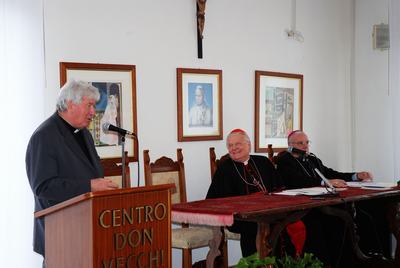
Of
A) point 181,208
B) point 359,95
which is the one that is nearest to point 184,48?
point 181,208

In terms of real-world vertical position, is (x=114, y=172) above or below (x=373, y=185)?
above

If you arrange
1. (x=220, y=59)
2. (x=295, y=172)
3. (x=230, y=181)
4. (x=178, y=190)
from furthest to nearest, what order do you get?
(x=220, y=59), (x=295, y=172), (x=178, y=190), (x=230, y=181)

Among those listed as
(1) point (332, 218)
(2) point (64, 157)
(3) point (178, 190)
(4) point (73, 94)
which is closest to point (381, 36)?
(1) point (332, 218)

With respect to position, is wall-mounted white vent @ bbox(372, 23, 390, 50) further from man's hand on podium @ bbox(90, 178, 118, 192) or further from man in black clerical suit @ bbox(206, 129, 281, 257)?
man's hand on podium @ bbox(90, 178, 118, 192)

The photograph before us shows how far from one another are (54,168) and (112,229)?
2.28ft

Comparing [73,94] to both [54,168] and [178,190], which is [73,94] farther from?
[178,190]

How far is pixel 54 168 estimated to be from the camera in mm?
2789

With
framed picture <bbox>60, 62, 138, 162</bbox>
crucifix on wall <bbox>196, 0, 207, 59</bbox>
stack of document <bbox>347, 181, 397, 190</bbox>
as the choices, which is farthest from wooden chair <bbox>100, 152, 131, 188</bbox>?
stack of document <bbox>347, 181, 397, 190</bbox>

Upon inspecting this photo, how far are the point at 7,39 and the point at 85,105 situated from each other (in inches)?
45.1

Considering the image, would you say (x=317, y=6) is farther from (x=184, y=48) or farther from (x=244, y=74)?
(x=184, y=48)

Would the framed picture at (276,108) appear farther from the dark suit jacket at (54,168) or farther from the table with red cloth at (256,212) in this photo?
the dark suit jacket at (54,168)

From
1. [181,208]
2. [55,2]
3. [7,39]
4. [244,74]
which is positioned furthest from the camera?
[244,74]

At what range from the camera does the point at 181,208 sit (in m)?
3.46

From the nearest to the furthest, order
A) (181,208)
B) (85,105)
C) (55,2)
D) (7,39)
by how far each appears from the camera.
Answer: (85,105)
(181,208)
(7,39)
(55,2)
